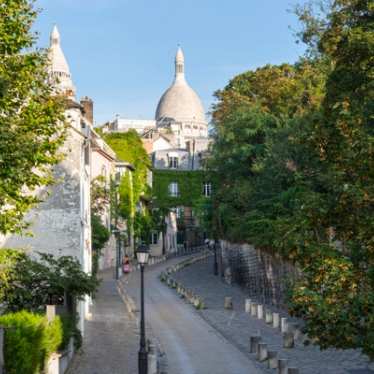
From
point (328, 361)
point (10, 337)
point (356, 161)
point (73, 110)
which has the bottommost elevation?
point (328, 361)

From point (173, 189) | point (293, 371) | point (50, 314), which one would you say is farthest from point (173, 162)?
point (293, 371)

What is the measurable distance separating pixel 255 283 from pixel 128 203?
26786 mm

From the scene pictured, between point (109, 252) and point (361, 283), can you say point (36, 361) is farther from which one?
point (109, 252)

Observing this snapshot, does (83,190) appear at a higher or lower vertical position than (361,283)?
higher

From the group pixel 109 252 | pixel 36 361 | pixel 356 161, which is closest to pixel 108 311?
pixel 36 361

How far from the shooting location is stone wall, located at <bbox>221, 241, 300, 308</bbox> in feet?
140

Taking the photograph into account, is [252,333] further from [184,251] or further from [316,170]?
[184,251]

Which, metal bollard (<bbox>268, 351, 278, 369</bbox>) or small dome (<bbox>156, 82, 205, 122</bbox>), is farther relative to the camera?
small dome (<bbox>156, 82, 205, 122</bbox>)

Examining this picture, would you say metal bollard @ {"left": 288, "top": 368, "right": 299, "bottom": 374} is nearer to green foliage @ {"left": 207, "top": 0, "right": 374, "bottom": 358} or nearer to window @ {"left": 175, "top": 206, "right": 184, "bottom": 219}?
green foliage @ {"left": 207, "top": 0, "right": 374, "bottom": 358}

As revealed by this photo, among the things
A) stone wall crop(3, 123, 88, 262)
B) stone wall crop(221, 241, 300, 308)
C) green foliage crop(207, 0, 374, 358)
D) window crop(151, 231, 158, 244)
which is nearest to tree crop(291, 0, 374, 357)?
green foliage crop(207, 0, 374, 358)

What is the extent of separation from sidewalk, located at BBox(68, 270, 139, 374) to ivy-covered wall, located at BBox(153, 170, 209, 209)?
56.6 metres

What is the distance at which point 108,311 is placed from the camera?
39656 mm

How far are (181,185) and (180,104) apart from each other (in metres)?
92.8

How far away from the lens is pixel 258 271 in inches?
1940
